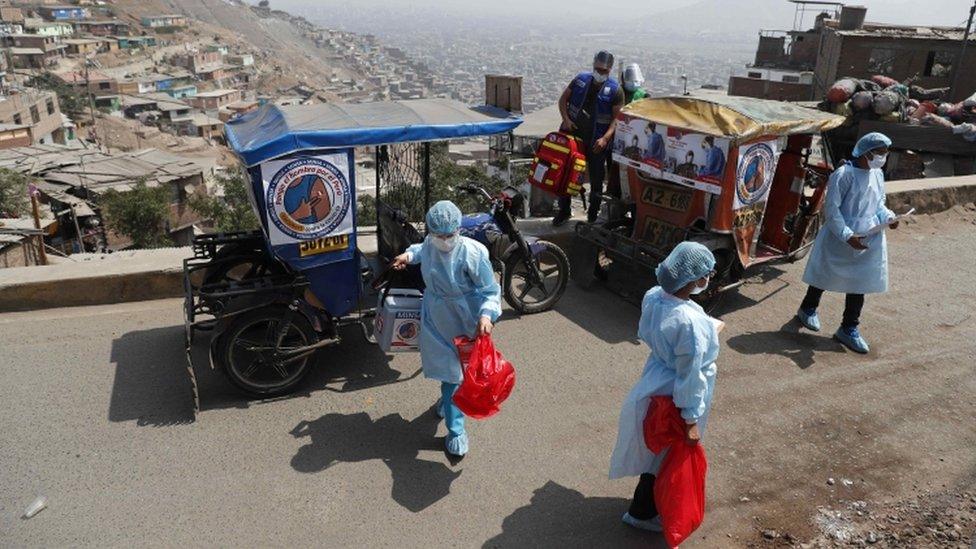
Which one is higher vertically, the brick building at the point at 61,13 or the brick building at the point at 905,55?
the brick building at the point at 61,13

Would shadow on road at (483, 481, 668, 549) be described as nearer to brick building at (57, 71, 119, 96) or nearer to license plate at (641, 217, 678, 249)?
license plate at (641, 217, 678, 249)

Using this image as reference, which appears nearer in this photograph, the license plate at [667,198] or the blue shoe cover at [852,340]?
the blue shoe cover at [852,340]

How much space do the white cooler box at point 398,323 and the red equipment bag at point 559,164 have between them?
2.67 metres

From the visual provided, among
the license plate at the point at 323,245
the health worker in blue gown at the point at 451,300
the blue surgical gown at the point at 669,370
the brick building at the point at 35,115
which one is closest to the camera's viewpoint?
the blue surgical gown at the point at 669,370

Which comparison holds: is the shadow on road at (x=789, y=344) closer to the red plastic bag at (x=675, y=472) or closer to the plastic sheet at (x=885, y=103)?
the red plastic bag at (x=675, y=472)

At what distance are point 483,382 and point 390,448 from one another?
968 mm

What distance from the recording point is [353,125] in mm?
4902

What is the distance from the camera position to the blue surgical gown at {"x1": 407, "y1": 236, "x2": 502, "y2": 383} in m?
4.25

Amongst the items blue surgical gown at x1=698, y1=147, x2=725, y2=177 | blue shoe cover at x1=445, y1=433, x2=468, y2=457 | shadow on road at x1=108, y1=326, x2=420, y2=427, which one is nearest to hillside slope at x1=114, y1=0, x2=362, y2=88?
shadow on road at x1=108, y1=326, x2=420, y2=427

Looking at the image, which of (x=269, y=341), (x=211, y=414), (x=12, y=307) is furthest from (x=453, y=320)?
(x=12, y=307)

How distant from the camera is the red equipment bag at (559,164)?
702 centimetres

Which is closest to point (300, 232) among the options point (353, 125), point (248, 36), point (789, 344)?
point (353, 125)

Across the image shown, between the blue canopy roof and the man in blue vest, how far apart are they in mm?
1824

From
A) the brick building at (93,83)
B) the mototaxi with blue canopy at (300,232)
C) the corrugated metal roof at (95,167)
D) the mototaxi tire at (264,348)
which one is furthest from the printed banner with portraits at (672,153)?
the brick building at (93,83)
